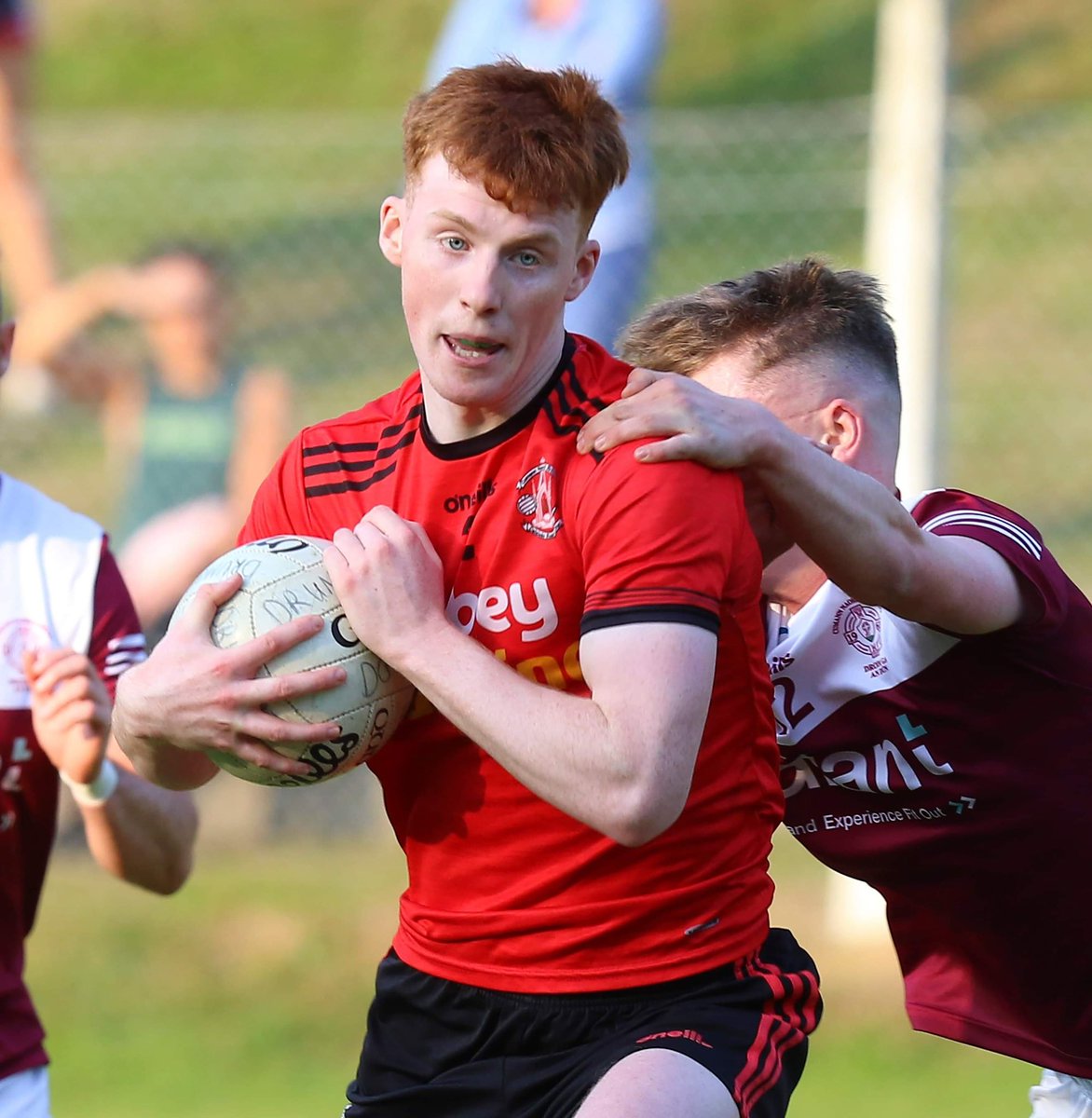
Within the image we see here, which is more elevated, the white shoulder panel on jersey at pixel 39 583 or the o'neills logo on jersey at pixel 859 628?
the white shoulder panel on jersey at pixel 39 583

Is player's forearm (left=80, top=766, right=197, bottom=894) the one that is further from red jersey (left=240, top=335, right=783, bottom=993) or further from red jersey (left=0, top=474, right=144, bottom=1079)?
red jersey (left=240, top=335, right=783, bottom=993)

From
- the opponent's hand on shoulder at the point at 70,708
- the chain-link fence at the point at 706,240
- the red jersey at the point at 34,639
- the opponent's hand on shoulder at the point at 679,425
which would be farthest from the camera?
the chain-link fence at the point at 706,240

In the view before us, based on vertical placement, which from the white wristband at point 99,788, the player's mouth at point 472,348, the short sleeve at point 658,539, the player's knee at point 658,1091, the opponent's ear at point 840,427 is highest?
the opponent's ear at point 840,427

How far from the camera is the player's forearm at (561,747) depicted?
2.79 metres

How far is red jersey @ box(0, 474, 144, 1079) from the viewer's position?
13.1 ft

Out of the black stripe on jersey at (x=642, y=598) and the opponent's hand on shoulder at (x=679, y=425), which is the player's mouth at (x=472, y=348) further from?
the black stripe on jersey at (x=642, y=598)

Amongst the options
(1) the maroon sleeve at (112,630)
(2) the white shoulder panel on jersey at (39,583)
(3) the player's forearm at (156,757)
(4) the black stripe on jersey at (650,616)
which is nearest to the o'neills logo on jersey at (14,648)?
(2) the white shoulder panel on jersey at (39,583)

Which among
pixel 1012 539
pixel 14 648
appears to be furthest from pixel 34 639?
pixel 1012 539

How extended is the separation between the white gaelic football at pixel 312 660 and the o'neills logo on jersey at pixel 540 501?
35 cm

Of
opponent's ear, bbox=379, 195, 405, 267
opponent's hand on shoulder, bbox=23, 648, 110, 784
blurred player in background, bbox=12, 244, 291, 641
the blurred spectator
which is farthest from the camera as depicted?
blurred player in background, bbox=12, 244, 291, 641

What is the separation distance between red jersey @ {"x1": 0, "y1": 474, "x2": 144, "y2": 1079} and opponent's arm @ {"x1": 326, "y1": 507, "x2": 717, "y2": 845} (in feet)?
4.49

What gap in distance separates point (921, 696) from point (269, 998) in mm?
4790

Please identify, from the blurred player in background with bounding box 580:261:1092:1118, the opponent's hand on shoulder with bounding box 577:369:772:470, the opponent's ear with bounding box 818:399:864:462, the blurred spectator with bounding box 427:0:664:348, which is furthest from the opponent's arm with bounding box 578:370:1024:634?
the blurred spectator with bounding box 427:0:664:348

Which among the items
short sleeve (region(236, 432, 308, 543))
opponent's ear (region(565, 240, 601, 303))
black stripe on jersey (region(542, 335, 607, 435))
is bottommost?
short sleeve (region(236, 432, 308, 543))
